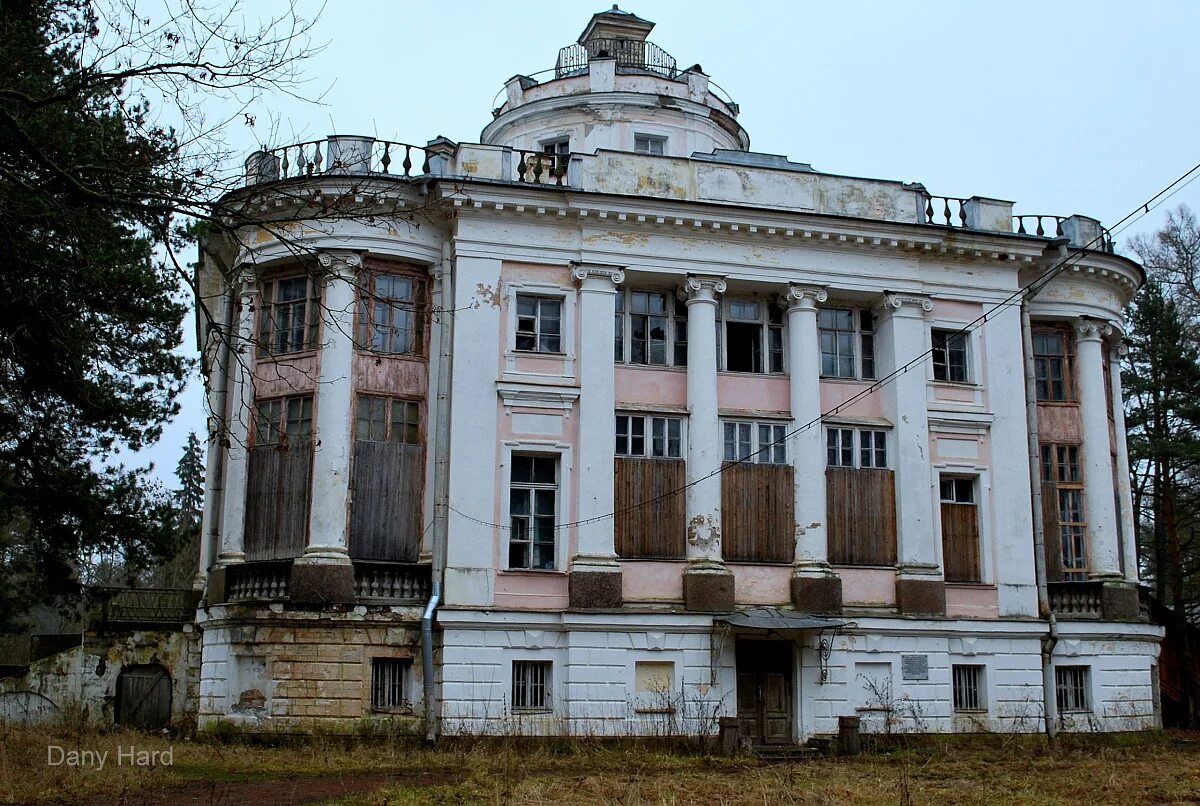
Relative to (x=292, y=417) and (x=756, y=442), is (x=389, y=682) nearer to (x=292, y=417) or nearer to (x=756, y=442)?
(x=292, y=417)

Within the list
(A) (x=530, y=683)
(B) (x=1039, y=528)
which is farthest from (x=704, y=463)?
(B) (x=1039, y=528)

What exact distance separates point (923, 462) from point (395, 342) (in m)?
10.6

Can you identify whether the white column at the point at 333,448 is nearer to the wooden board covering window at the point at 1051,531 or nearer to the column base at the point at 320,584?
the column base at the point at 320,584

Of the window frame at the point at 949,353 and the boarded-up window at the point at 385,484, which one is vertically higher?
the window frame at the point at 949,353

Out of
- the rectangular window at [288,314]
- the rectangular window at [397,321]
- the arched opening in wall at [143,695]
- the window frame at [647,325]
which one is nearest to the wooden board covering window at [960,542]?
the window frame at [647,325]

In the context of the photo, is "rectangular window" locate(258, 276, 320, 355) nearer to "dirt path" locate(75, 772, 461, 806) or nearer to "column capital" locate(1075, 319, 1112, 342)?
"dirt path" locate(75, 772, 461, 806)

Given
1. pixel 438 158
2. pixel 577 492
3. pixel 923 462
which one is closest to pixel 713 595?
pixel 577 492

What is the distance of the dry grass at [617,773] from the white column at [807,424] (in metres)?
4.18

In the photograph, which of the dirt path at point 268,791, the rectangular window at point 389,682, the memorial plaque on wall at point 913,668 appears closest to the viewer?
the dirt path at point 268,791

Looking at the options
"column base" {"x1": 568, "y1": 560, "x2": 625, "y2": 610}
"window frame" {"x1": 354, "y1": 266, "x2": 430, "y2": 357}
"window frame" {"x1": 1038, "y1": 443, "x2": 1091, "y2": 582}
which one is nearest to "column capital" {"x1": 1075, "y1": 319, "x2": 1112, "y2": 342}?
"window frame" {"x1": 1038, "y1": 443, "x2": 1091, "y2": 582}

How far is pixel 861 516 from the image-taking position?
24.3 meters

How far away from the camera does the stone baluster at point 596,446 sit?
22297mm

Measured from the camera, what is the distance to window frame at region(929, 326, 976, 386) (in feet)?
83.5

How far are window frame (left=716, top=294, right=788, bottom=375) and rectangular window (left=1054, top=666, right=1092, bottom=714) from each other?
27.1ft
